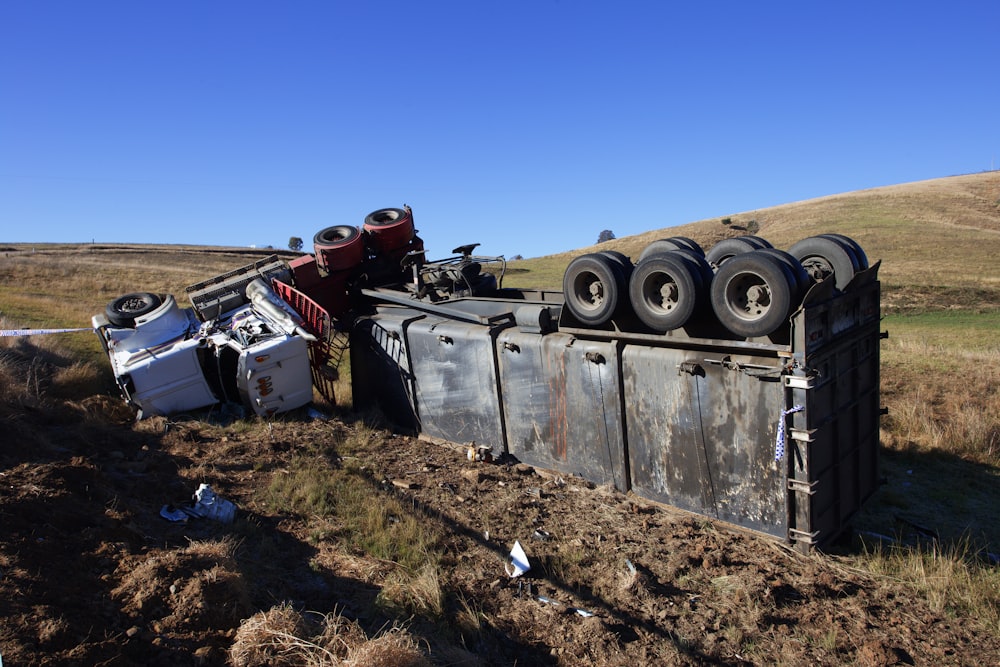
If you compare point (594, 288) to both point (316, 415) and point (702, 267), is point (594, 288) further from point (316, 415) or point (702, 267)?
point (316, 415)

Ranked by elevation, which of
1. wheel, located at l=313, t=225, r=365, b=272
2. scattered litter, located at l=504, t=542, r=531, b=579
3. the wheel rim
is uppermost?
wheel, located at l=313, t=225, r=365, b=272

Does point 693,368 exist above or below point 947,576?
above

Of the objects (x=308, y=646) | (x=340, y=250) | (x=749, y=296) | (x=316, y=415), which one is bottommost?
(x=316, y=415)

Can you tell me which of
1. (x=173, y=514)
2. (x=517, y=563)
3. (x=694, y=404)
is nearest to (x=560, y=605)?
(x=517, y=563)

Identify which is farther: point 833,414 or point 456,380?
point 456,380

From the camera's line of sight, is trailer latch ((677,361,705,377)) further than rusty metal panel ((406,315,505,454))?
No

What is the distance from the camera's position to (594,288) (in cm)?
618

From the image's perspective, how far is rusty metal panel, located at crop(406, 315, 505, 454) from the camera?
24.3ft

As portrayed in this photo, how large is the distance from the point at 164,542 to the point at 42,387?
5.49 metres

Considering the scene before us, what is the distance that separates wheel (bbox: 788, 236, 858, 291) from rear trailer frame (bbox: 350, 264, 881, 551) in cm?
18

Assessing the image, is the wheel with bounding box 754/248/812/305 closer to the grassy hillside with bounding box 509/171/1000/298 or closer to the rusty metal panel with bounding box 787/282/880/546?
the rusty metal panel with bounding box 787/282/880/546

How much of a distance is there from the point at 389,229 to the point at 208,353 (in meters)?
3.19

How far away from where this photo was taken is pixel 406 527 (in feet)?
18.3

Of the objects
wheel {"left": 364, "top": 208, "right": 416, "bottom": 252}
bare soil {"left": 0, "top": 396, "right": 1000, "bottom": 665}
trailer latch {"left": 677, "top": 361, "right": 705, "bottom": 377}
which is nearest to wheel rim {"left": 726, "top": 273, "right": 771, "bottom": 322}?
trailer latch {"left": 677, "top": 361, "right": 705, "bottom": 377}
